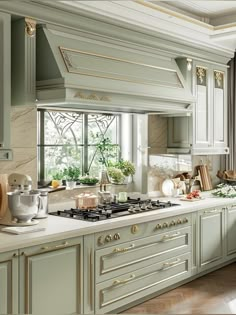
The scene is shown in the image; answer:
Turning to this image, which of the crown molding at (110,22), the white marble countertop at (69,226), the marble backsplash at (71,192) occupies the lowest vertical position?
the white marble countertop at (69,226)

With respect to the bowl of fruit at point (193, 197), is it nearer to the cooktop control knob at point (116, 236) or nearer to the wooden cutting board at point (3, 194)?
the cooktop control knob at point (116, 236)

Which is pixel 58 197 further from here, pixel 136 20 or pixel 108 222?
pixel 136 20

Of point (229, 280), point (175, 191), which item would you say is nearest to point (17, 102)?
point (175, 191)

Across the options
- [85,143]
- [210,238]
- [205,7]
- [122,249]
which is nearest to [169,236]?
[122,249]

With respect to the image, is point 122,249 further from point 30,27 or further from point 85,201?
point 30,27

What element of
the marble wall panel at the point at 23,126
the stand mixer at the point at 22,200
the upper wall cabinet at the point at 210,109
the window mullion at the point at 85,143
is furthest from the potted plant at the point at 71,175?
the upper wall cabinet at the point at 210,109

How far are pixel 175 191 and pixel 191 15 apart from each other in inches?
72.7

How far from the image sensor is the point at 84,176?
4.53 m

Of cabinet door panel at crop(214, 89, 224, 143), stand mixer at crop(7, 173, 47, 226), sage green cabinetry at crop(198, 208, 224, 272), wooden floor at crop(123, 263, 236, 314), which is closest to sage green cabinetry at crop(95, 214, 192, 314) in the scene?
wooden floor at crop(123, 263, 236, 314)

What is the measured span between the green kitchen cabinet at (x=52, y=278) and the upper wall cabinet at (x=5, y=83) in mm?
730

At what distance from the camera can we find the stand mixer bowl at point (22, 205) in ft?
10.4

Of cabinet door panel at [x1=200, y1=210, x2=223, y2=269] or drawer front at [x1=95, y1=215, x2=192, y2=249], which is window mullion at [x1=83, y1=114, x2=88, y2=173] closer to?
drawer front at [x1=95, y1=215, x2=192, y2=249]

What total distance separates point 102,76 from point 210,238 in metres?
2.09

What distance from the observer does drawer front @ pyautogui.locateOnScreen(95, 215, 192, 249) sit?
136 inches
